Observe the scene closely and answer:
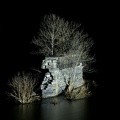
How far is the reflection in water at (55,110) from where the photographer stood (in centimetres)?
2020

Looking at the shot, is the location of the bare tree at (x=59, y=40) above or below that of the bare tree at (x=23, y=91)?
above

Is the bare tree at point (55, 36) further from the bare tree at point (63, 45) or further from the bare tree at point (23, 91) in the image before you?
the bare tree at point (23, 91)

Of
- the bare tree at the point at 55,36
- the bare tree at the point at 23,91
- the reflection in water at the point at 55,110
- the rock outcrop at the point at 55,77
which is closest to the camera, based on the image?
the reflection in water at the point at 55,110

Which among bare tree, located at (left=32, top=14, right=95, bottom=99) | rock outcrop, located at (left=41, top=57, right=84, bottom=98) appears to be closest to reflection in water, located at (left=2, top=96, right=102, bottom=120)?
rock outcrop, located at (left=41, top=57, right=84, bottom=98)

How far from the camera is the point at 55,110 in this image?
A: 70.2 ft

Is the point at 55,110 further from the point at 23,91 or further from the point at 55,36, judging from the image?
the point at 55,36

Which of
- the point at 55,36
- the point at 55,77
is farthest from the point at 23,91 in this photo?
the point at 55,36

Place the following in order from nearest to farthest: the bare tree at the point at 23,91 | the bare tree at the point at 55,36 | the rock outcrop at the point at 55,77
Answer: the bare tree at the point at 23,91 → the rock outcrop at the point at 55,77 → the bare tree at the point at 55,36

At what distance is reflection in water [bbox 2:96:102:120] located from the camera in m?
20.2

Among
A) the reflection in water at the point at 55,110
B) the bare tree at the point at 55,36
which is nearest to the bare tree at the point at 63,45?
the bare tree at the point at 55,36

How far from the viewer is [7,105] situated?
2225 centimetres

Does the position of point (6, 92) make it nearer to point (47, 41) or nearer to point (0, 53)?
point (47, 41)

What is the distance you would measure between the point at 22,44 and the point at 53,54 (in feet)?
26.9

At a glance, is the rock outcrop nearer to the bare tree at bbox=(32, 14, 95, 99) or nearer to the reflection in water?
the bare tree at bbox=(32, 14, 95, 99)
